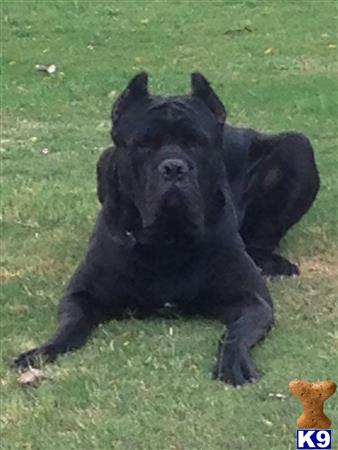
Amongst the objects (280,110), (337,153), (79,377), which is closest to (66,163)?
(337,153)

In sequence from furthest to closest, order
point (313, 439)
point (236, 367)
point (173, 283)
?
point (173, 283), point (236, 367), point (313, 439)

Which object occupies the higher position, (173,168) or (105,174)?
(173,168)

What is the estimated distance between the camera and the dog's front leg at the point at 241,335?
544cm

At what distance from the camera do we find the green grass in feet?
16.4

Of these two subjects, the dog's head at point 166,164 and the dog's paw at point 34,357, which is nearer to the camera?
the dog's paw at point 34,357

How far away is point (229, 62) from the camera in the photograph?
15.0m

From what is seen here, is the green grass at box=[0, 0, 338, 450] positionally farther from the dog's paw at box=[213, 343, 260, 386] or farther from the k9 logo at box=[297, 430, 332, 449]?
the k9 logo at box=[297, 430, 332, 449]

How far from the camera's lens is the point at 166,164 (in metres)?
5.82

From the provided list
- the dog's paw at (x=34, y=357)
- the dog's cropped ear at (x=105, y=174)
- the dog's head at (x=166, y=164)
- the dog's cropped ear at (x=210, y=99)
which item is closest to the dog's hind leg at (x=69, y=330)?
the dog's paw at (x=34, y=357)

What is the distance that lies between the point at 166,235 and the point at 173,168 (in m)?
0.44

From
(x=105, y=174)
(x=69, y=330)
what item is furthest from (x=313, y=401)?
(x=105, y=174)

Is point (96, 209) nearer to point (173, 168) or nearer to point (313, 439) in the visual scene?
point (173, 168)

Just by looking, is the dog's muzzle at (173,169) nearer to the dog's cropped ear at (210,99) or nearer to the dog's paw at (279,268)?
the dog's cropped ear at (210,99)

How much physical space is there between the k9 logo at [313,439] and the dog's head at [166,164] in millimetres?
3298
